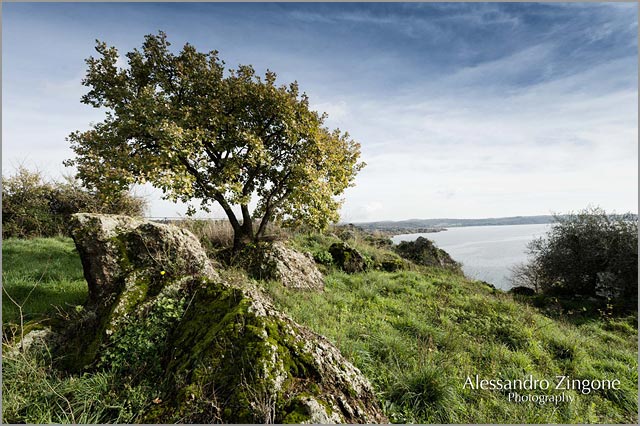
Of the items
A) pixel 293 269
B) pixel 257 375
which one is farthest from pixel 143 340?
pixel 293 269

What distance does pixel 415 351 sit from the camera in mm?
4699

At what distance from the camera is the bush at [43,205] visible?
43.8ft

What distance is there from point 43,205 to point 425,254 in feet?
59.0

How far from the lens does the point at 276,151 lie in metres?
8.92

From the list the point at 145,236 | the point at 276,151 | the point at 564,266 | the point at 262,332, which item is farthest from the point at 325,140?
the point at 564,266

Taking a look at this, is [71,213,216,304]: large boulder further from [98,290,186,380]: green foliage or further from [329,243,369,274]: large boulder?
[329,243,369,274]: large boulder

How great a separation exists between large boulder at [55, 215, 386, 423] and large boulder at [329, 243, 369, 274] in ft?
19.8

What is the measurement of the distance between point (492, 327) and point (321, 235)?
338 inches

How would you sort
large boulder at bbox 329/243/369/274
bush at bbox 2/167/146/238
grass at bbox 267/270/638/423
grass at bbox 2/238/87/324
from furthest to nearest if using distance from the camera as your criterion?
bush at bbox 2/167/146/238 < large boulder at bbox 329/243/369/274 < grass at bbox 2/238/87/324 < grass at bbox 267/270/638/423

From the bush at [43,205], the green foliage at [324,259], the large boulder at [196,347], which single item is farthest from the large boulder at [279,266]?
the bush at [43,205]

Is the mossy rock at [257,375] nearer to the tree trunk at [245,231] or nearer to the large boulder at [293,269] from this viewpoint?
the large boulder at [293,269]

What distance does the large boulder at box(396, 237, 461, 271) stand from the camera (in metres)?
14.1

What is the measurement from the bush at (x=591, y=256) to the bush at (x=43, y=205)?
746 inches

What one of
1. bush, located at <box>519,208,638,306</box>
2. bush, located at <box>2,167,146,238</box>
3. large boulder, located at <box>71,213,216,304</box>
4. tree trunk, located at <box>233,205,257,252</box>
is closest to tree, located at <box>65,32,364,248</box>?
tree trunk, located at <box>233,205,257,252</box>
